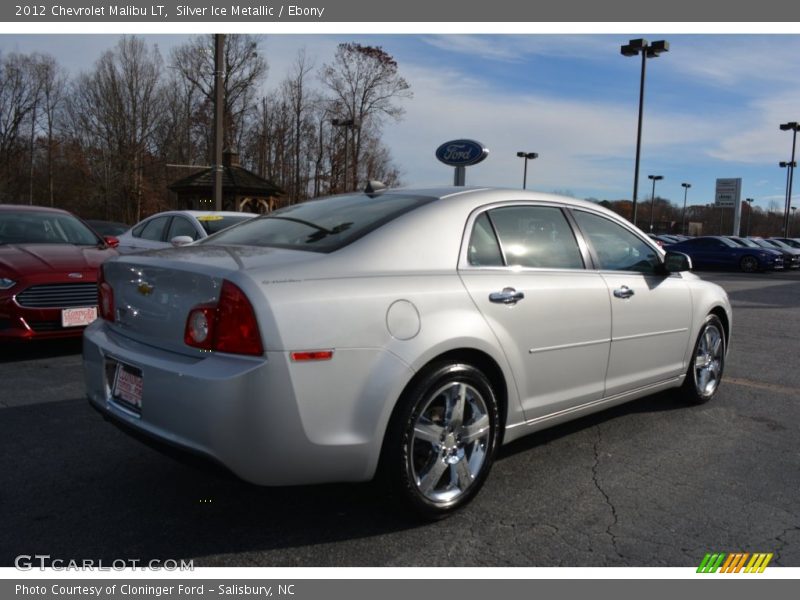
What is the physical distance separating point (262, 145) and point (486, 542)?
158 feet

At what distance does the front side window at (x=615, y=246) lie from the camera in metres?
4.25

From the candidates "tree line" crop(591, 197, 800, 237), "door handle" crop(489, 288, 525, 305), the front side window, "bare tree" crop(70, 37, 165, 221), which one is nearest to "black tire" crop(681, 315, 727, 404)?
the front side window

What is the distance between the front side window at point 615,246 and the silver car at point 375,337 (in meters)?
0.03

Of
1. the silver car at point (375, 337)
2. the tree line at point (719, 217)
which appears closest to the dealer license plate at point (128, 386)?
the silver car at point (375, 337)

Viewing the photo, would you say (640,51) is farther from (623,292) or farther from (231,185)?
(623,292)

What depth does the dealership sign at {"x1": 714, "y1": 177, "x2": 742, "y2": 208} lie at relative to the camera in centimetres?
5459

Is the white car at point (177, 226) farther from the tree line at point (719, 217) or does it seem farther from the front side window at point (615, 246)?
the tree line at point (719, 217)

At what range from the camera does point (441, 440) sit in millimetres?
3164

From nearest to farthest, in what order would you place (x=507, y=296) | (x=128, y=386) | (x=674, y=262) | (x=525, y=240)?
(x=128, y=386) < (x=507, y=296) < (x=525, y=240) < (x=674, y=262)

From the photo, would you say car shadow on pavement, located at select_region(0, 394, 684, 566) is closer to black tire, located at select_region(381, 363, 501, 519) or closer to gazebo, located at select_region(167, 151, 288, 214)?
black tire, located at select_region(381, 363, 501, 519)

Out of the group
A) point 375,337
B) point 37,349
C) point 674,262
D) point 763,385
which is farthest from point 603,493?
point 37,349

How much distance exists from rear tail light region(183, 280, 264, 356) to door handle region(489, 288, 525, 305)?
1233mm

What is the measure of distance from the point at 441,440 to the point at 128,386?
1419mm

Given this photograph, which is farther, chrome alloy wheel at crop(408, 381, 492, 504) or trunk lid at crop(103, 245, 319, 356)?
chrome alloy wheel at crop(408, 381, 492, 504)
